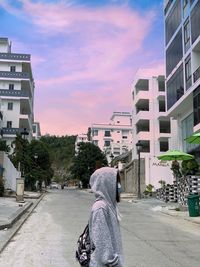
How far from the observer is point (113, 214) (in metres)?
4.02

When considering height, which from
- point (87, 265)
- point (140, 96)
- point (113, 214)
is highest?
point (140, 96)

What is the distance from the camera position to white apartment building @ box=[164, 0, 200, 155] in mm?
34188

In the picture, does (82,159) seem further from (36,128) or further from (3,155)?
(3,155)

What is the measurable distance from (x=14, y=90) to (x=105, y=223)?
6782 cm

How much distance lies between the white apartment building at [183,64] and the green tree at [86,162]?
141ft

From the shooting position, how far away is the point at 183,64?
37281mm

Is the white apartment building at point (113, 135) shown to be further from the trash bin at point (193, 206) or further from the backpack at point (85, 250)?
the backpack at point (85, 250)

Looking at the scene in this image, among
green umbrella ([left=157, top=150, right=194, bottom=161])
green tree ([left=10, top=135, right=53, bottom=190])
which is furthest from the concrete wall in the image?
green umbrella ([left=157, top=150, right=194, bottom=161])

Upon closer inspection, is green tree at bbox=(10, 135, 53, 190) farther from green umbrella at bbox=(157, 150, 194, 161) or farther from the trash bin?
the trash bin

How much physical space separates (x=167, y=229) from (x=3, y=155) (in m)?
20.8

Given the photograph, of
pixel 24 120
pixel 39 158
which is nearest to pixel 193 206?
pixel 39 158

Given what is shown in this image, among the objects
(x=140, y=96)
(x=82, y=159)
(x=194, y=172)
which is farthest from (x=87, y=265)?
(x=82, y=159)

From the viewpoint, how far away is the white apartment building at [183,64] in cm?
3419

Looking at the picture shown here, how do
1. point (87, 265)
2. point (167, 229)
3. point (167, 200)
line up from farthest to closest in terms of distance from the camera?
point (167, 200) → point (167, 229) → point (87, 265)
